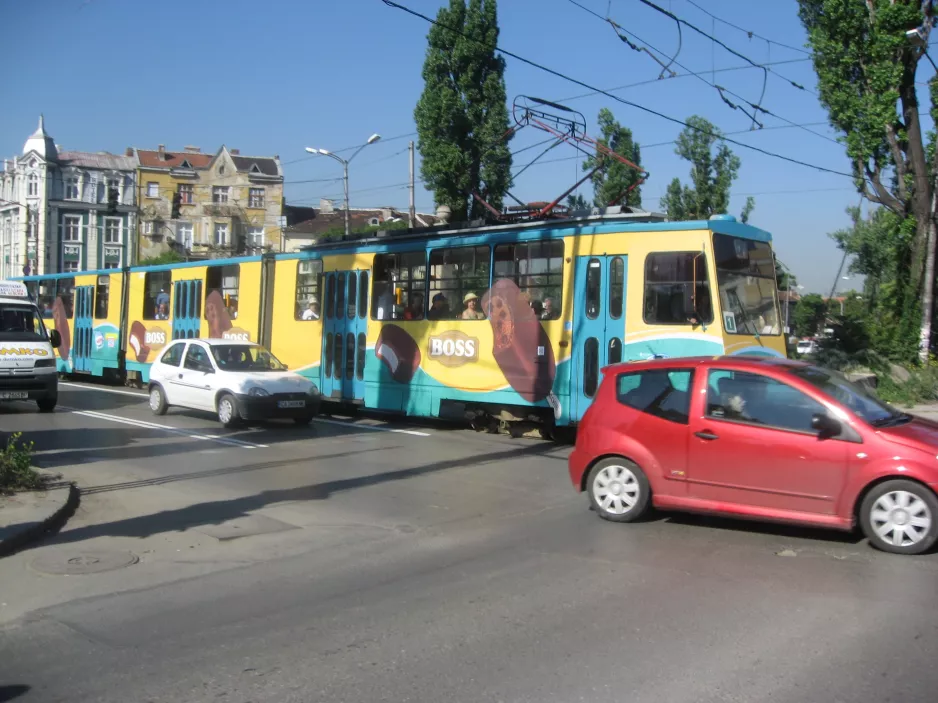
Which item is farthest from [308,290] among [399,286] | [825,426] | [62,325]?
[62,325]

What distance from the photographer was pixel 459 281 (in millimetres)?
15227

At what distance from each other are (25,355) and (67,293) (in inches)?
482

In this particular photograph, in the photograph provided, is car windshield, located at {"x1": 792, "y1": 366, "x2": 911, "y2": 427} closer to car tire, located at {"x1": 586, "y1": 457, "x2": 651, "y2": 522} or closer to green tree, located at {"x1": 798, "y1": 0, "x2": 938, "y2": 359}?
car tire, located at {"x1": 586, "y1": 457, "x2": 651, "y2": 522}

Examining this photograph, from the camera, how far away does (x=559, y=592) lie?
6.13m

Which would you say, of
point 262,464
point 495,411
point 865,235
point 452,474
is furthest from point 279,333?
point 865,235

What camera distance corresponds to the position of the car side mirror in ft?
23.2

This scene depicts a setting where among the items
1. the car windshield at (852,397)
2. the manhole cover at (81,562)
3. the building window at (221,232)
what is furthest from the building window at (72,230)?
the car windshield at (852,397)

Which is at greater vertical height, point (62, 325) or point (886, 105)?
point (886, 105)

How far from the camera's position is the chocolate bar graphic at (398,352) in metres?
16.0

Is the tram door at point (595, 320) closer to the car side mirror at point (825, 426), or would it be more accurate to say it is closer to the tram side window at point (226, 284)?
the car side mirror at point (825, 426)

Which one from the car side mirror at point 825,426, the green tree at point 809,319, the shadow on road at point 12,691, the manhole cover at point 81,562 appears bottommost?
the manhole cover at point 81,562

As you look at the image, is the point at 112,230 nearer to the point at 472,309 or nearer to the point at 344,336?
the point at 344,336

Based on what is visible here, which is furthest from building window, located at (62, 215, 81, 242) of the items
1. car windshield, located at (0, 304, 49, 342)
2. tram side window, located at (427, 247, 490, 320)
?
tram side window, located at (427, 247, 490, 320)

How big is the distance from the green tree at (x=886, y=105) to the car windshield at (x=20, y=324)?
1976 centimetres
